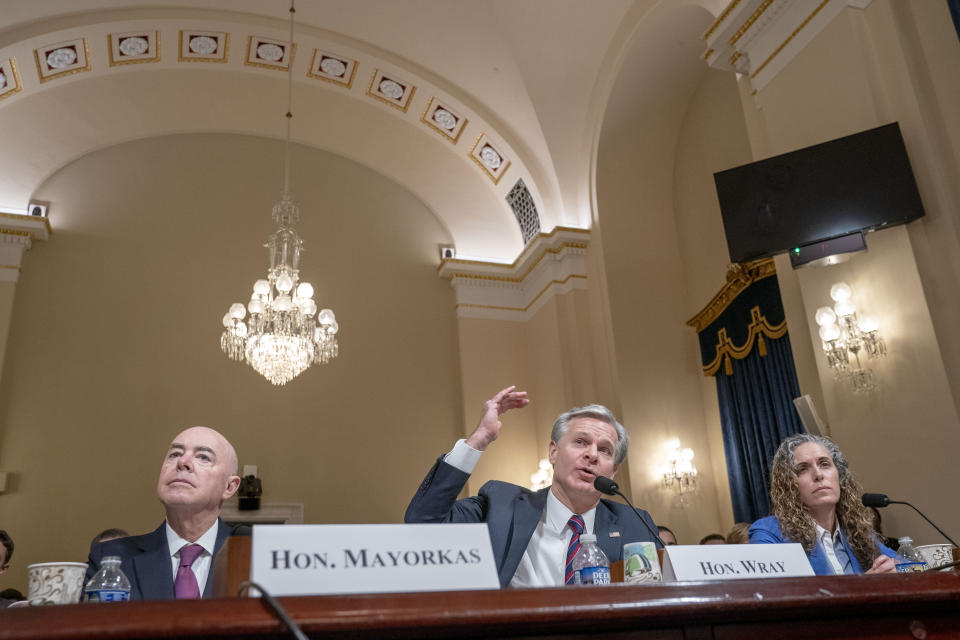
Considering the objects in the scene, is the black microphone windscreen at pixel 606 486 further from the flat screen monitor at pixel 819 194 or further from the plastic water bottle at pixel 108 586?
the flat screen monitor at pixel 819 194

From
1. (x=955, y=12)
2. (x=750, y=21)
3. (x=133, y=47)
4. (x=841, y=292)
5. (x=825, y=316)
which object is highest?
(x=133, y=47)

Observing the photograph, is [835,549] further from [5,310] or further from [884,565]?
[5,310]

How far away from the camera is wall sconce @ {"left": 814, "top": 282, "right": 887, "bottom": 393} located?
4.49 m

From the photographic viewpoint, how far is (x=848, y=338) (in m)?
4.60

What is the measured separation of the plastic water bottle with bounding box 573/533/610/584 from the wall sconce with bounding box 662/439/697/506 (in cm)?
587

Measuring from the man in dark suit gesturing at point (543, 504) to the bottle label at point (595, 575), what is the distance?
0.34m

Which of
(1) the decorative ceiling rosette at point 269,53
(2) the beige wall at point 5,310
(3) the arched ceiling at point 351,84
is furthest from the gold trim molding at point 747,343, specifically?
(2) the beige wall at point 5,310

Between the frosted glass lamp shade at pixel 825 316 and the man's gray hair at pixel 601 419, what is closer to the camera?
the man's gray hair at pixel 601 419

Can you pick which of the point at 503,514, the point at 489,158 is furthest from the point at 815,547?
the point at 489,158

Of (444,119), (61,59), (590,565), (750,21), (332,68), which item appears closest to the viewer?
(590,565)

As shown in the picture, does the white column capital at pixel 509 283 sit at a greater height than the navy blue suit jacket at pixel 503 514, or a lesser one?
greater

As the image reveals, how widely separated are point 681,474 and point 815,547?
16.2 feet

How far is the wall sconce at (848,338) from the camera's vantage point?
14.7 feet

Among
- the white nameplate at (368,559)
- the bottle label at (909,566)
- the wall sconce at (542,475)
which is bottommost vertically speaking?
the bottle label at (909,566)
